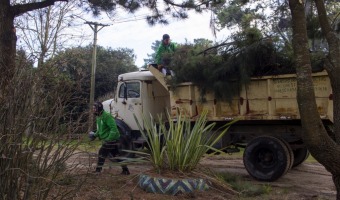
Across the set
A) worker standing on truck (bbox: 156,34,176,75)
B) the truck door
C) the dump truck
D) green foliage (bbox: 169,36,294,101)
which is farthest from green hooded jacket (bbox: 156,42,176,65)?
green foliage (bbox: 169,36,294,101)

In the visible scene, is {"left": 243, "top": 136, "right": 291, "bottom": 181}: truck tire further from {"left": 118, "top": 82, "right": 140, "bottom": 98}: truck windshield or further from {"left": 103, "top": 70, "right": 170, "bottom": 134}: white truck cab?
{"left": 118, "top": 82, "right": 140, "bottom": 98}: truck windshield

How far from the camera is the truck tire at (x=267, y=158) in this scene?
9711mm

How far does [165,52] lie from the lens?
12.0 metres

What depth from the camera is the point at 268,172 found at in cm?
996

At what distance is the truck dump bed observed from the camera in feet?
29.9

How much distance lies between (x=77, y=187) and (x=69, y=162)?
10.2 inches

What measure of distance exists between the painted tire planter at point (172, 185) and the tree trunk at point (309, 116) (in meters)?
1.92

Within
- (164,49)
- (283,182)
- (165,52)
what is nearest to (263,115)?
(283,182)

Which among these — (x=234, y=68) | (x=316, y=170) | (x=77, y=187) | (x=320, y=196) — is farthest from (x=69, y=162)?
(x=316, y=170)

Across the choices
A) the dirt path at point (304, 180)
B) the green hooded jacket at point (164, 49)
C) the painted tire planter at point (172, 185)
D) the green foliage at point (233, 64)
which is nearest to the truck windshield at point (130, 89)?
the green hooded jacket at point (164, 49)

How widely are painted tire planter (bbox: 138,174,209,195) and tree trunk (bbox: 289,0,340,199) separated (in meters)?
1.92

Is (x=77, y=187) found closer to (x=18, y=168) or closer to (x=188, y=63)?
(x=18, y=168)

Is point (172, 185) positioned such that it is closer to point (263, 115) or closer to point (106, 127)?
point (106, 127)

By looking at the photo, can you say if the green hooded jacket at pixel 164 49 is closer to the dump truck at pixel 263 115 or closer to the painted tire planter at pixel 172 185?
the dump truck at pixel 263 115
